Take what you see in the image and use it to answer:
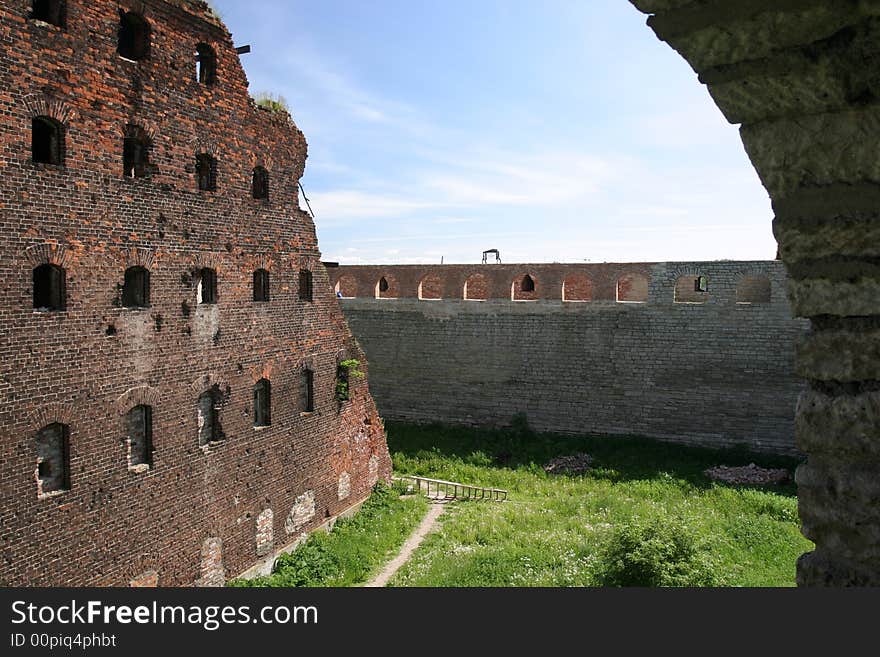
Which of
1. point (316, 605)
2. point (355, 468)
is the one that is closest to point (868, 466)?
point (316, 605)

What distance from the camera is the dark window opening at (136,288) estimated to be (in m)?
10.0

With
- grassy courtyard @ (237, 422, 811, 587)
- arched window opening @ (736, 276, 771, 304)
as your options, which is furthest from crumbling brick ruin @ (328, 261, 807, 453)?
grassy courtyard @ (237, 422, 811, 587)

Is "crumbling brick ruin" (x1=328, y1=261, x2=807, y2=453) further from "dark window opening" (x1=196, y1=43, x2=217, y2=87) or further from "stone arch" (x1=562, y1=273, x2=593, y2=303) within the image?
"dark window opening" (x1=196, y1=43, x2=217, y2=87)

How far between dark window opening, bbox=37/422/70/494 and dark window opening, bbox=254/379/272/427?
3884 millimetres

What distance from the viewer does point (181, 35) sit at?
415 inches

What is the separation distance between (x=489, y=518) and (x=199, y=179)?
8562 mm

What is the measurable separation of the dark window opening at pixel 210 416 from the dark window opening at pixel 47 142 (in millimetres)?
4115

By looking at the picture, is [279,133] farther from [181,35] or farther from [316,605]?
[316,605]

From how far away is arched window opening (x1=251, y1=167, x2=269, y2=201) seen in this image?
1246 cm

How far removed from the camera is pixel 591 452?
62.4 feet

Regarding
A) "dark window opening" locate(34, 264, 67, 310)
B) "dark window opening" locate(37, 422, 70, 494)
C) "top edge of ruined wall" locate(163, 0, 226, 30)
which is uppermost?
"top edge of ruined wall" locate(163, 0, 226, 30)

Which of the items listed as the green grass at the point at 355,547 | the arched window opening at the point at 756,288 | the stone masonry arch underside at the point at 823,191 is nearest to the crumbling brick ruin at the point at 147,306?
the green grass at the point at 355,547

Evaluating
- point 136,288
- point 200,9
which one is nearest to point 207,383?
point 136,288

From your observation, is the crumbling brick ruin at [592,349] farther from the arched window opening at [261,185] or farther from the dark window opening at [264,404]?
the arched window opening at [261,185]
